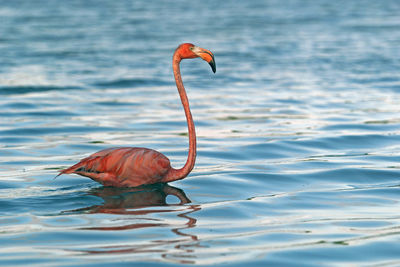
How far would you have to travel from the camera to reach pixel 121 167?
23.4 ft

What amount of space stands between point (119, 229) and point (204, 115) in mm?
7464

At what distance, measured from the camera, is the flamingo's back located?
23.4 ft

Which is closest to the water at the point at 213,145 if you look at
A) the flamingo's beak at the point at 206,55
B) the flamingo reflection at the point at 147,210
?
the flamingo reflection at the point at 147,210

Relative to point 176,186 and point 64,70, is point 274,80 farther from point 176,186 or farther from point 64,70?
point 176,186

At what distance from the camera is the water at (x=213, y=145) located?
→ 18.6ft

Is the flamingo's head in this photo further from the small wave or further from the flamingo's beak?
the small wave

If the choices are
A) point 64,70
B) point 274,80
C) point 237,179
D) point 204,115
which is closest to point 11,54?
point 64,70

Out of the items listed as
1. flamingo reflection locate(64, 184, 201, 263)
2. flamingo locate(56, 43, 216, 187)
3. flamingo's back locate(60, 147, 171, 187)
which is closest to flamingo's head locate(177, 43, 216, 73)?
flamingo locate(56, 43, 216, 187)

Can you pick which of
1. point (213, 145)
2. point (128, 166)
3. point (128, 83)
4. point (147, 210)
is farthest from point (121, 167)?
point (128, 83)

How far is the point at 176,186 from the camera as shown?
7867 millimetres

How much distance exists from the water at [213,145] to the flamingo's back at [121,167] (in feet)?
0.53

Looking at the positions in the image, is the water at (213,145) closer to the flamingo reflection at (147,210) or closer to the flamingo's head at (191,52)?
the flamingo reflection at (147,210)

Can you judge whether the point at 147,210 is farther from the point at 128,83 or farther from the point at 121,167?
the point at 128,83

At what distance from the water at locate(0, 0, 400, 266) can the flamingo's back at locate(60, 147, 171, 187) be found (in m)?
0.16
